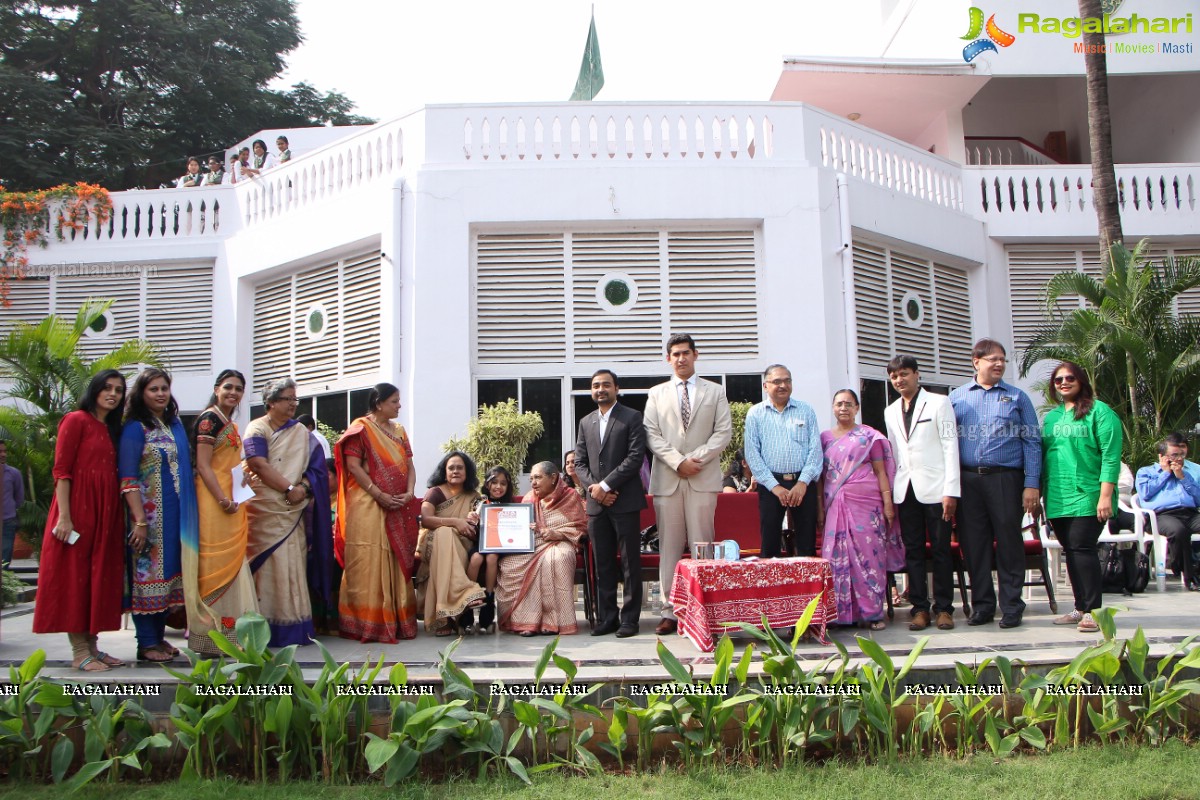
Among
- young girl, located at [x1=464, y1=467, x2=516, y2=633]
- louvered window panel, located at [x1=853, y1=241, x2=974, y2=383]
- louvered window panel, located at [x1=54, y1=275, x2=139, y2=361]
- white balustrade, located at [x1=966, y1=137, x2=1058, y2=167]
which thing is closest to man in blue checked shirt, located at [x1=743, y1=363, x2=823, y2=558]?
young girl, located at [x1=464, y1=467, x2=516, y2=633]

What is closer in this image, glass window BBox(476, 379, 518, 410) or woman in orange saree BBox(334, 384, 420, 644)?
woman in orange saree BBox(334, 384, 420, 644)

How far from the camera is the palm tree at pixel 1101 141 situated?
9812 mm

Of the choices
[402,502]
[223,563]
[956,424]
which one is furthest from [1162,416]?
[223,563]

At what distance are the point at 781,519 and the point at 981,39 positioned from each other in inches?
451

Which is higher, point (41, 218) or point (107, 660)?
point (41, 218)

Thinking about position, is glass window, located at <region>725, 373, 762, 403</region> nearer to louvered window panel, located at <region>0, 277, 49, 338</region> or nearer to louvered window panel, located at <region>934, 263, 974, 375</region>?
louvered window panel, located at <region>934, 263, 974, 375</region>

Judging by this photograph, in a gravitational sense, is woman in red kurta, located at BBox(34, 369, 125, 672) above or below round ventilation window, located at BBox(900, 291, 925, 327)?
below

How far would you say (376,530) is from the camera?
538 centimetres

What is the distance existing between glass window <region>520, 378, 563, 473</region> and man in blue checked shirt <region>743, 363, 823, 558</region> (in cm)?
443

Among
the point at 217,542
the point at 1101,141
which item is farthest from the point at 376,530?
the point at 1101,141

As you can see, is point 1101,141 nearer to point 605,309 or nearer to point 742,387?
point 742,387

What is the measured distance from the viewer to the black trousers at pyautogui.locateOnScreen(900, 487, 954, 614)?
543 cm

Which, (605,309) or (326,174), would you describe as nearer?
(605,309)

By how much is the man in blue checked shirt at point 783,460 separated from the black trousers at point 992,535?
85 centimetres
